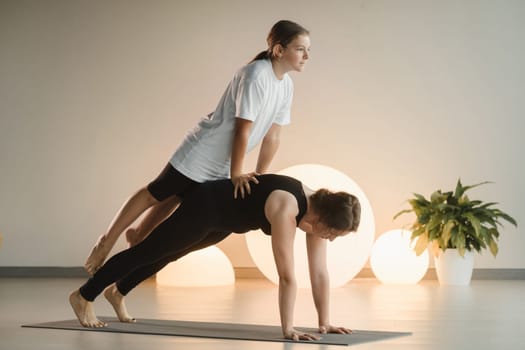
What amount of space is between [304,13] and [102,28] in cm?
144

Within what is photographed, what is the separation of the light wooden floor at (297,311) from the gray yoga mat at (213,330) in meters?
0.08

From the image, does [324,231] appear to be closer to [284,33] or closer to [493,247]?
[284,33]

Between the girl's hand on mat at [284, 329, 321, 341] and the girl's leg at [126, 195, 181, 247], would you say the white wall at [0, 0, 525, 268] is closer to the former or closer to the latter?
the girl's leg at [126, 195, 181, 247]

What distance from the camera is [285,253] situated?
3.33 m

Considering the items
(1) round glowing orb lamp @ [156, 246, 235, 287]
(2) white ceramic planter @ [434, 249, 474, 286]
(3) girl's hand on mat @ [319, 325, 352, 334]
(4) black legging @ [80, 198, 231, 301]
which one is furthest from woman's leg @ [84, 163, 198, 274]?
(2) white ceramic planter @ [434, 249, 474, 286]

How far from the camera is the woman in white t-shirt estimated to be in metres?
3.76

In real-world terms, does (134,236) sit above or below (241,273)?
above

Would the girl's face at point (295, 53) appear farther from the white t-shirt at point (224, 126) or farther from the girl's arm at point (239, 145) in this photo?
the girl's arm at point (239, 145)

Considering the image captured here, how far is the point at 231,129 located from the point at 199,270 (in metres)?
2.20

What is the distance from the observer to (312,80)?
6.56 metres

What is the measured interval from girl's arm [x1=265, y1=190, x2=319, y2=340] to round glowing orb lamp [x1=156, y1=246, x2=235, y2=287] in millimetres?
2523

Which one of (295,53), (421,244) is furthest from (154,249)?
(421,244)

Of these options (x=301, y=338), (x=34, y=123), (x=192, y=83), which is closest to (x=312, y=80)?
(x=192, y=83)

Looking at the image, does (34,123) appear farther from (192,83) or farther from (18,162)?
(192,83)
